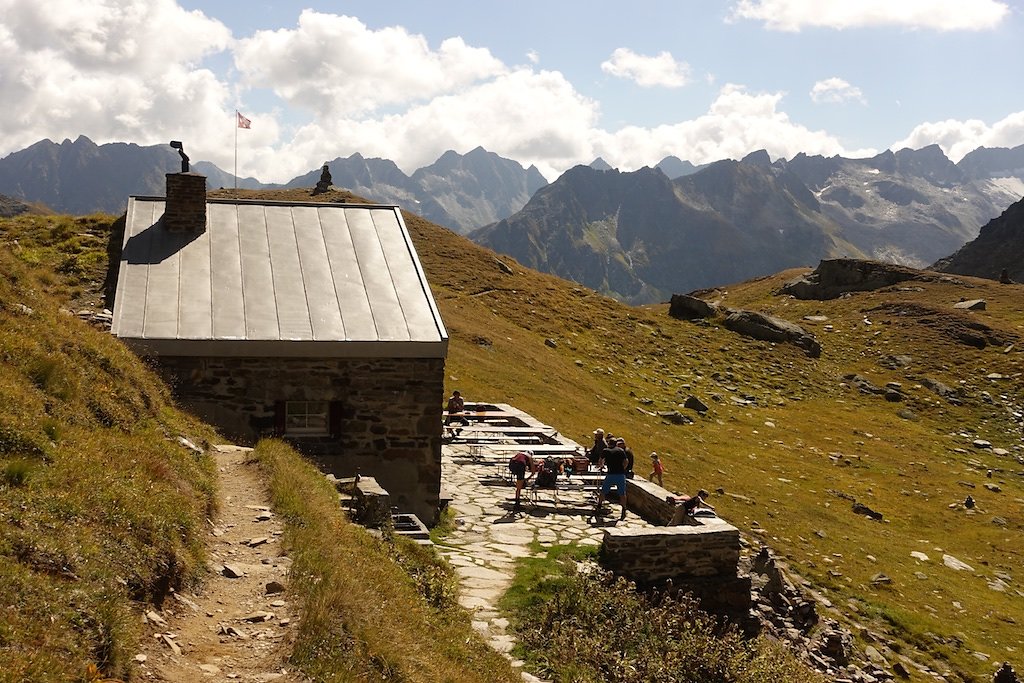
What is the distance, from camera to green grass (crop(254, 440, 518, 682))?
733cm

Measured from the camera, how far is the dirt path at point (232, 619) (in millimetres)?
6797

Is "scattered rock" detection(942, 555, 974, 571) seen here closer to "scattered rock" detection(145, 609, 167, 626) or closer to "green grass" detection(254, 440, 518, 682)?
"green grass" detection(254, 440, 518, 682)

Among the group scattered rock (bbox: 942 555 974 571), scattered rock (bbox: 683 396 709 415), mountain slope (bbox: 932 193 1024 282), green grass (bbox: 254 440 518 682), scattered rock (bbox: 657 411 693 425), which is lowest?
scattered rock (bbox: 942 555 974 571)

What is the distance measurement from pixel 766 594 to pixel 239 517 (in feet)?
42.1

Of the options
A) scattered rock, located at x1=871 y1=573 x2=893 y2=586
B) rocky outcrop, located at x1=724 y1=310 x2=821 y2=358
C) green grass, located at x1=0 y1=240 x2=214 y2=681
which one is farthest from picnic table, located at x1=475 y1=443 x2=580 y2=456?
rocky outcrop, located at x1=724 y1=310 x2=821 y2=358

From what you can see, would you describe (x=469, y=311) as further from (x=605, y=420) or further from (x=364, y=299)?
(x=364, y=299)

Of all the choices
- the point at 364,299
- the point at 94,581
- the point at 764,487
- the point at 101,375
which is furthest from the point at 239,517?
the point at 764,487

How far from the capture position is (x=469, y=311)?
51.6 metres

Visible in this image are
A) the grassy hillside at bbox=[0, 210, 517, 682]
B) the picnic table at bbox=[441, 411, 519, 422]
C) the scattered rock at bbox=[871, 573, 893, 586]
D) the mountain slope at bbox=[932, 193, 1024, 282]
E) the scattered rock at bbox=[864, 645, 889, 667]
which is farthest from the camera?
the mountain slope at bbox=[932, 193, 1024, 282]

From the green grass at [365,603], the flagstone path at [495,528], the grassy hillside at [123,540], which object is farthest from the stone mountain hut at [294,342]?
the green grass at [365,603]

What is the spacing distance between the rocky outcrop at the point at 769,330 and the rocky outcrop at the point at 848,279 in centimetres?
2142

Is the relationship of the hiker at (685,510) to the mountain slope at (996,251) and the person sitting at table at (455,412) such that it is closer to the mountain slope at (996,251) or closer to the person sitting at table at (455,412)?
the person sitting at table at (455,412)

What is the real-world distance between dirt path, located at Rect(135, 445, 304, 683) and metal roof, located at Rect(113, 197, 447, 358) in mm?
5953

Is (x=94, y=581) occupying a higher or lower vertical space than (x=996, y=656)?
higher
